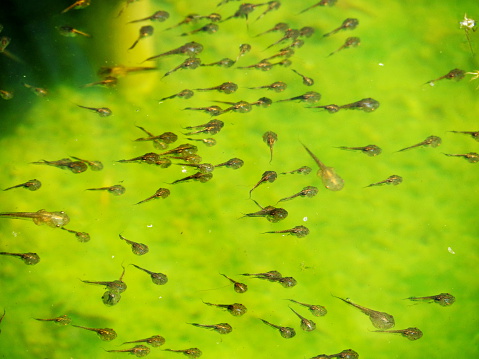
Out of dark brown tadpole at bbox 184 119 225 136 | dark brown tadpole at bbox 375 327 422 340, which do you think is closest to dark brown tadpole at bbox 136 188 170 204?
dark brown tadpole at bbox 184 119 225 136

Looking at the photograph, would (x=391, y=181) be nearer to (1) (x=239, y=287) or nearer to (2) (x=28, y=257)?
(1) (x=239, y=287)

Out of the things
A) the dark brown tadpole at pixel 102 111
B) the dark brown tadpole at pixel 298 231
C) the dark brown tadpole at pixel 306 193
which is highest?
the dark brown tadpole at pixel 102 111

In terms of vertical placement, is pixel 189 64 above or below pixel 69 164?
above

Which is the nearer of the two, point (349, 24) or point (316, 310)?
point (316, 310)

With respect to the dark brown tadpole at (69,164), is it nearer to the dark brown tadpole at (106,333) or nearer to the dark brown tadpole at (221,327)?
the dark brown tadpole at (106,333)

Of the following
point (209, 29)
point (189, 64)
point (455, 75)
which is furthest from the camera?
point (209, 29)

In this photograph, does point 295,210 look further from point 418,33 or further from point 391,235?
point 418,33

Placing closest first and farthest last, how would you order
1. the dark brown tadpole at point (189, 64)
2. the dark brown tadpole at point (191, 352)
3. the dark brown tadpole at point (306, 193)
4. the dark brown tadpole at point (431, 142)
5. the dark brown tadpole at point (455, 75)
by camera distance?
the dark brown tadpole at point (191, 352), the dark brown tadpole at point (306, 193), the dark brown tadpole at point (431, 142), the dark brown tadpole at point (455, 75), the dark brown tadpole at point (189, 64)

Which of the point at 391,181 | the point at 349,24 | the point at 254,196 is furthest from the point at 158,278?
the point at 349,24

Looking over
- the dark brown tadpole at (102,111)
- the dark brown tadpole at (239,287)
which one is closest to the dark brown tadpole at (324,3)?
the dark brown tadpole at (102,111)
